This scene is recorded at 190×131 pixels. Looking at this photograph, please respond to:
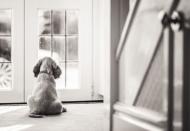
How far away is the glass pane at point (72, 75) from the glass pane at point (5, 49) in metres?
0.72

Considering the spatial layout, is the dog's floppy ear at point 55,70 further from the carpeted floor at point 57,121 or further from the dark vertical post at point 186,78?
the dark vertical post at point 186,78

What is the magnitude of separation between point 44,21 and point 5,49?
1.89 feet

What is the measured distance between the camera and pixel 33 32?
4340 millimetres

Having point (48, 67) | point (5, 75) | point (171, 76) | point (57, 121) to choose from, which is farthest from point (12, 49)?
point (171, 76)

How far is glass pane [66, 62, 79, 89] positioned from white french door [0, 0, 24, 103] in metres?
0.55

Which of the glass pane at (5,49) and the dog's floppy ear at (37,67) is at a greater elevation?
the glass pane at (5,49)

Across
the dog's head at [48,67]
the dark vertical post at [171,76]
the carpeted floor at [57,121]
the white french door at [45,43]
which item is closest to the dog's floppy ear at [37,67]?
the dog's head at [48,67]

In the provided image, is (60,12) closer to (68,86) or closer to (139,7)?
(68,86)

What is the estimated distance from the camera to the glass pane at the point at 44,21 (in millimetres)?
4395

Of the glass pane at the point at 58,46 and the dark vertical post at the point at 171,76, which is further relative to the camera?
the glass pane at the point at 58,46

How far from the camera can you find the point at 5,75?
434 cm

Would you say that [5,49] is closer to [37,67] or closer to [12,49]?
[12,49]

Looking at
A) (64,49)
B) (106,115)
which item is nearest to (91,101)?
(64,49)

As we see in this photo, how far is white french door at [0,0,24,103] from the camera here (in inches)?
169
